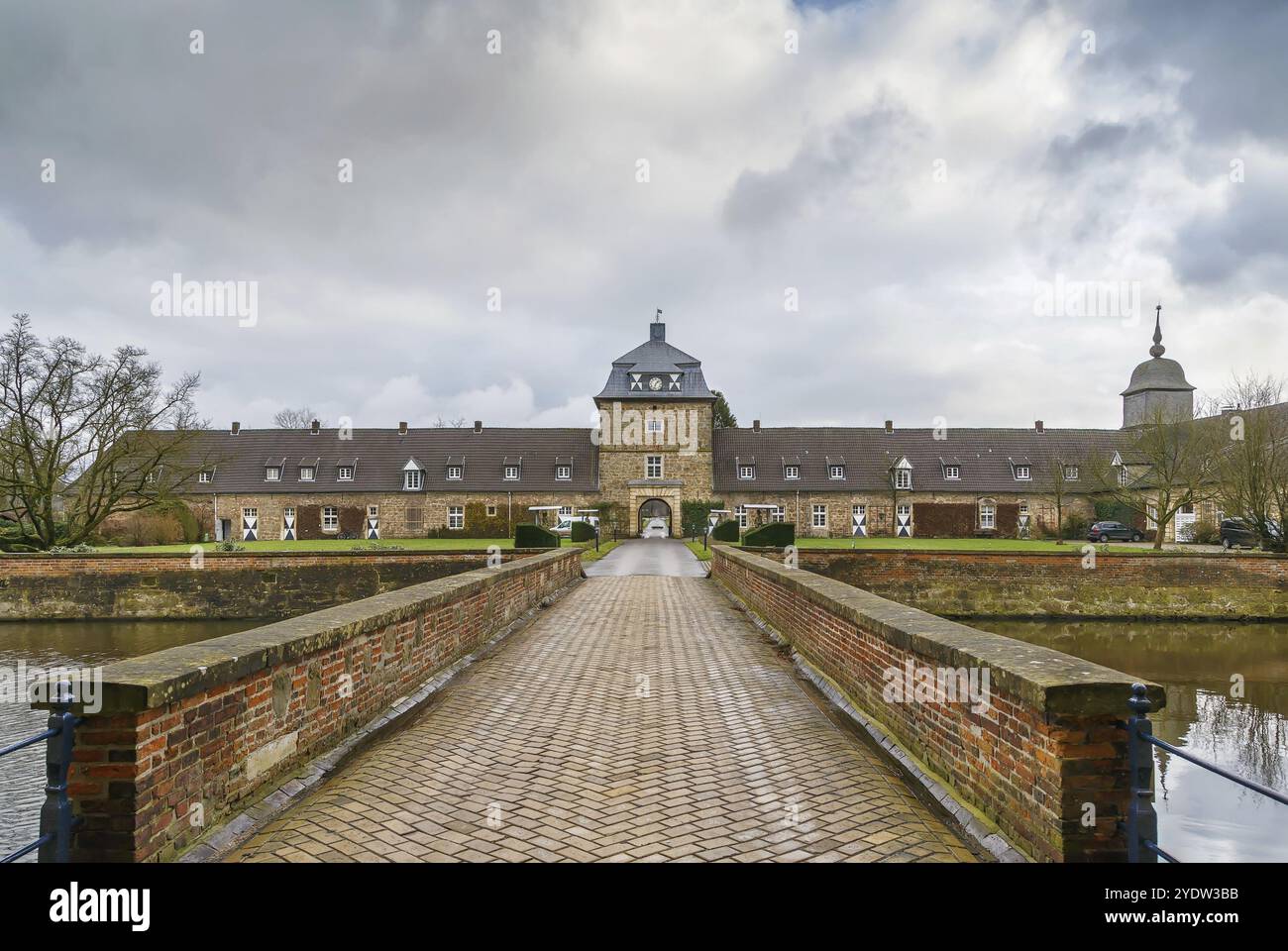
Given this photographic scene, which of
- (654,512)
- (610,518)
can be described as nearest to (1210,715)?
(610,518)

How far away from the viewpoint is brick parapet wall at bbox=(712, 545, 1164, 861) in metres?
3.04

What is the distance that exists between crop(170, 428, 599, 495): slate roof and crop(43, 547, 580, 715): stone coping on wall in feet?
119

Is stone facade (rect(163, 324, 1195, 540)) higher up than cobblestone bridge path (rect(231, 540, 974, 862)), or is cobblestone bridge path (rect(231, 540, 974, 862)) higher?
stone facade (rect(163, 324, 1195, 540))

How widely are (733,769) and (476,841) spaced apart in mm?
1730

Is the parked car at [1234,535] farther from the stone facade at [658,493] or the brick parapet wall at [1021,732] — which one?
the brick parapet wall at [1021,732]

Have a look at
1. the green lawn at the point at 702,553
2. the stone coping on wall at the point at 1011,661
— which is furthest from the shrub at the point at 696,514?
the stone coping on wall at the point at 1011,661

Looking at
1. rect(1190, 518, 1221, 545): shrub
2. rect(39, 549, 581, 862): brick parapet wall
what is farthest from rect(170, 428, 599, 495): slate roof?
rect(39, 549, 581, 862): brick parapet wall

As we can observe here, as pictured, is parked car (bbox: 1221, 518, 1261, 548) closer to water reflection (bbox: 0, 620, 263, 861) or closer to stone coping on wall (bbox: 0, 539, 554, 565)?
stone coping on wall (bbox: 0, 539, 554, 565)

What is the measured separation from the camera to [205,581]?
2484 centimetres

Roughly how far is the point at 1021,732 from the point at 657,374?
39.9 m

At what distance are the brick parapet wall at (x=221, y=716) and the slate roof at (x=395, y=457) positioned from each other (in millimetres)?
36518

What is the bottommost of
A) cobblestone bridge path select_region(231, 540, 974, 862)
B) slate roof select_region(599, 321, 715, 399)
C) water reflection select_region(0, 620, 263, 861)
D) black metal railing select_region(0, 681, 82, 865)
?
water reflection select_region(0, 620, 263, 861)

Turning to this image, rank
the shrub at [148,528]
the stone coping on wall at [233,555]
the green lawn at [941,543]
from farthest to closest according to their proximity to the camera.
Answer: the shrub at [148,528]
the green lawn at [941,543]
the stone coping on wall at [233,555]

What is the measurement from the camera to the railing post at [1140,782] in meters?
2.87
